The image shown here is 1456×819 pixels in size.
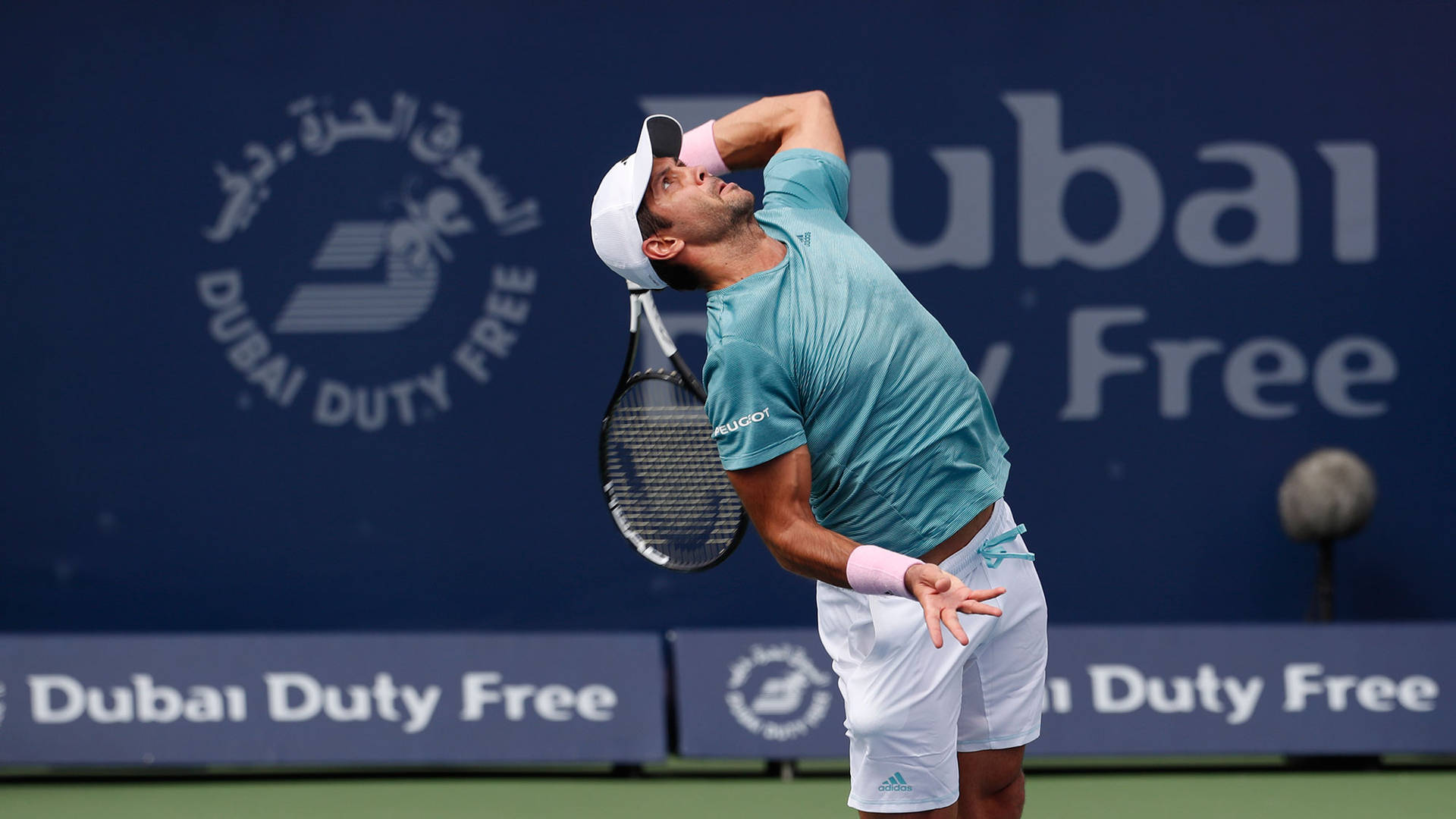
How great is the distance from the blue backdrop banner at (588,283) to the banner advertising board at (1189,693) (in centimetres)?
84

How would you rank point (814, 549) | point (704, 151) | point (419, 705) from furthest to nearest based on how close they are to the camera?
point (419, 705)
point (704, 151)
point (814, 549)

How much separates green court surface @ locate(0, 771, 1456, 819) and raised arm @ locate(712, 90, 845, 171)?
92.5 inches

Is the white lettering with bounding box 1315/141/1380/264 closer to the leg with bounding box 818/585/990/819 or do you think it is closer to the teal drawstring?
the teal drawstring

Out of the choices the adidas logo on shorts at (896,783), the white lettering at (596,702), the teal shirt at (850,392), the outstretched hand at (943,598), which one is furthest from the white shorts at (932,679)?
the white lettering at (596,702)

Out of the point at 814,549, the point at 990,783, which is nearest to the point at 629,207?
the point at 814,549

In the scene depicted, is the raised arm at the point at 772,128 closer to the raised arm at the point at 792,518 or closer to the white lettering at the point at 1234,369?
the raised arm at the point at 792,518

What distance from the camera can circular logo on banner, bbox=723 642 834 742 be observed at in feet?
17.0

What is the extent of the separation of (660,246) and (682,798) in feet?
9.08

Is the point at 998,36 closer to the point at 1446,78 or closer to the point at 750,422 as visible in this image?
the point at 1446,78

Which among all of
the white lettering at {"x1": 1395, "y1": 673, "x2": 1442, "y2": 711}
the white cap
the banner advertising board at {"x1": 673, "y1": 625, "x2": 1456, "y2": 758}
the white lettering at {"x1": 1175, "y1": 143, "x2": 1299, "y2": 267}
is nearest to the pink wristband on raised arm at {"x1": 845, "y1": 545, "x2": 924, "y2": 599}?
the white cap

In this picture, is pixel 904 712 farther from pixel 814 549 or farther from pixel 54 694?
pixel 54 694

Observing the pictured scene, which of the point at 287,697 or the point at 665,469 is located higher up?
the point at 665,469

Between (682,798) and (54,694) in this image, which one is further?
(54,694)

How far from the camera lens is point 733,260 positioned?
270 cm
